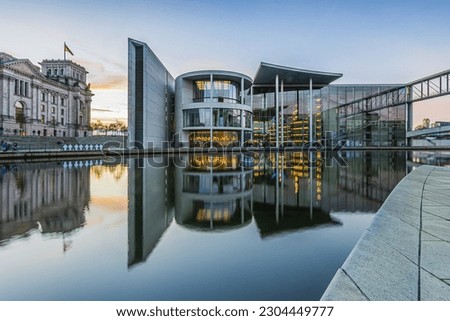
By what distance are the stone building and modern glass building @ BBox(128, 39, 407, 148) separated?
2924 cm

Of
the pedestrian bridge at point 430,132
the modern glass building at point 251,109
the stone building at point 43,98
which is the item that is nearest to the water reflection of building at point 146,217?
the modern glass building at point 251,109

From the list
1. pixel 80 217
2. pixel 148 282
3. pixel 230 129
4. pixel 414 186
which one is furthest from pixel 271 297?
pixel 230 129

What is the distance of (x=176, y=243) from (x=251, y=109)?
55.6m

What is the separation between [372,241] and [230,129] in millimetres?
49653

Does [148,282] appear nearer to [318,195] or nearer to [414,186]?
[318,195]

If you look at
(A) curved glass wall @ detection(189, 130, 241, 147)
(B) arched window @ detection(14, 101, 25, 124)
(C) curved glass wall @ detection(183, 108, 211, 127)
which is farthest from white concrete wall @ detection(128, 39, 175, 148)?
(B) arched window @ detection(14, 101, 25, 124)

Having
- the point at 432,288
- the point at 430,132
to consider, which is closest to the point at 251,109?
the point at 430,132

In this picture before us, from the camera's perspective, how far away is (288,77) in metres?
55.8

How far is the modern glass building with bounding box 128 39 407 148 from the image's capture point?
1571 inches

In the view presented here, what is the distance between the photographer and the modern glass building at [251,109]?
39.9 metres

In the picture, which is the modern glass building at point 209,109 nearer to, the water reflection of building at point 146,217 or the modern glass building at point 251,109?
the modern glass building at point 251,109

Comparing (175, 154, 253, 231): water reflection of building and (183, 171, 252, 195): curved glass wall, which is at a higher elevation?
(183, 171, 252, 195): curved glass wall

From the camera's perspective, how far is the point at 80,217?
5812 mm

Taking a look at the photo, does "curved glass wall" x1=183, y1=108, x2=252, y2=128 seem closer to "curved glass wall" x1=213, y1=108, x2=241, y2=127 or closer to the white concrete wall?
"curved glass wall" x1=213, y1=108, x2=241, y2=127
